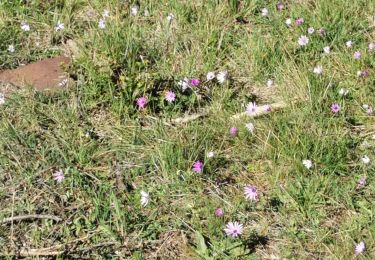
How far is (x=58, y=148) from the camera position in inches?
134

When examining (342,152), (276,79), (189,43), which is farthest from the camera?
(189,43)

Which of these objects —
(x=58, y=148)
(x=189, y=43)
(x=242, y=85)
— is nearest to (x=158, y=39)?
(x=189, y=43)

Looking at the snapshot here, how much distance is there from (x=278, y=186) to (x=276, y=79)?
3.08ft

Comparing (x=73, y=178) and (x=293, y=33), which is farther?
(x=293, y=33)

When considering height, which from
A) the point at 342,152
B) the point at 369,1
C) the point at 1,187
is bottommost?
the point at 1,187

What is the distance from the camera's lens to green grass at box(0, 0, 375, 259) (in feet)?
9.88

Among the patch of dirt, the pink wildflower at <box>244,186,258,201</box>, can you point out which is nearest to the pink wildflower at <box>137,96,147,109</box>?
the patch of dirt

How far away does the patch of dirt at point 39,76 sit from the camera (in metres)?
3.88

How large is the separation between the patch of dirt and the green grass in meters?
0.10

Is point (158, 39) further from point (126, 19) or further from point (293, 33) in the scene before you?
point (293, 33)

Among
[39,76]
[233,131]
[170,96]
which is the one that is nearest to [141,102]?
[170,96]

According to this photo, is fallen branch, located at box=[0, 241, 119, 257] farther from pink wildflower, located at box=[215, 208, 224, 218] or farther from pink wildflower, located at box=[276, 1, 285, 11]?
pink wildflower, located at box=[276, 1, 285, 11]

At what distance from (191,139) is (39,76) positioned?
127 centimetres

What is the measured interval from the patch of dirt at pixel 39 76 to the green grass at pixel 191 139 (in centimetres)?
10
